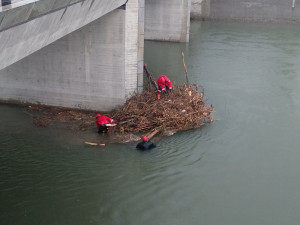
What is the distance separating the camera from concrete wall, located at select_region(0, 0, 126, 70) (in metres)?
6.91

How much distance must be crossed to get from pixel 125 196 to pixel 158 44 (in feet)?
70.3

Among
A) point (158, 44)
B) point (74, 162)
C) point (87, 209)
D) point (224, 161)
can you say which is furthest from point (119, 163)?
point (158, 44)

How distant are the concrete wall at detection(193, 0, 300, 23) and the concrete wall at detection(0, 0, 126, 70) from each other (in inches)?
1249

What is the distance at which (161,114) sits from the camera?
13.5m

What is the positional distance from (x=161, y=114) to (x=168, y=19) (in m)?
17.7

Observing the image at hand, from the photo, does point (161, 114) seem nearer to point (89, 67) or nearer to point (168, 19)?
point (89, 67)

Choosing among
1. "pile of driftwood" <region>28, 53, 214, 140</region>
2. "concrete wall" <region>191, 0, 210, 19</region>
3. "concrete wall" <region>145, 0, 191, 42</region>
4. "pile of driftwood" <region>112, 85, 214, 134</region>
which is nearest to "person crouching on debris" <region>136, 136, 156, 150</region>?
"pile of driftwood" <region>28, 53, 214, 140</region>

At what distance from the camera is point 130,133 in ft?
43.5

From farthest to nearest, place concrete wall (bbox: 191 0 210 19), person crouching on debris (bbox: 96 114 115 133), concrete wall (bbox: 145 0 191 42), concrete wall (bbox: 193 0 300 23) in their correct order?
concrete wall (bbox: 191 0 210 19)
concrete wall (bbox: 193 0 300 23)
concrete wall (bbox: 145 0 191 42)
person crouching on debris (bbox: 96 114 115 133)

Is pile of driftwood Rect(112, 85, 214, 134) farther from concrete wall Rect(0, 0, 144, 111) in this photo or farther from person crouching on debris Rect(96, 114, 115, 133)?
concrete wall Rect(0, 0, 144, 111)

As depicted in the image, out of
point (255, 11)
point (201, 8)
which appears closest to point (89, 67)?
point (201, 8)

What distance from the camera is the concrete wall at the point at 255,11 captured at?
38.2 meters

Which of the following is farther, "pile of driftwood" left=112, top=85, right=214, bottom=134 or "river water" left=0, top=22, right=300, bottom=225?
"pile of driftwood" left=112, top=85, right=214, bottom=134

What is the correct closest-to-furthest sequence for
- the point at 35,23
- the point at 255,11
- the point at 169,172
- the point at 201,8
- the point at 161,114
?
1. the point at 35,23
2. the point at 169,172
3. the point at 161,114
4. the point at 255,11
5. the point at 201,8
